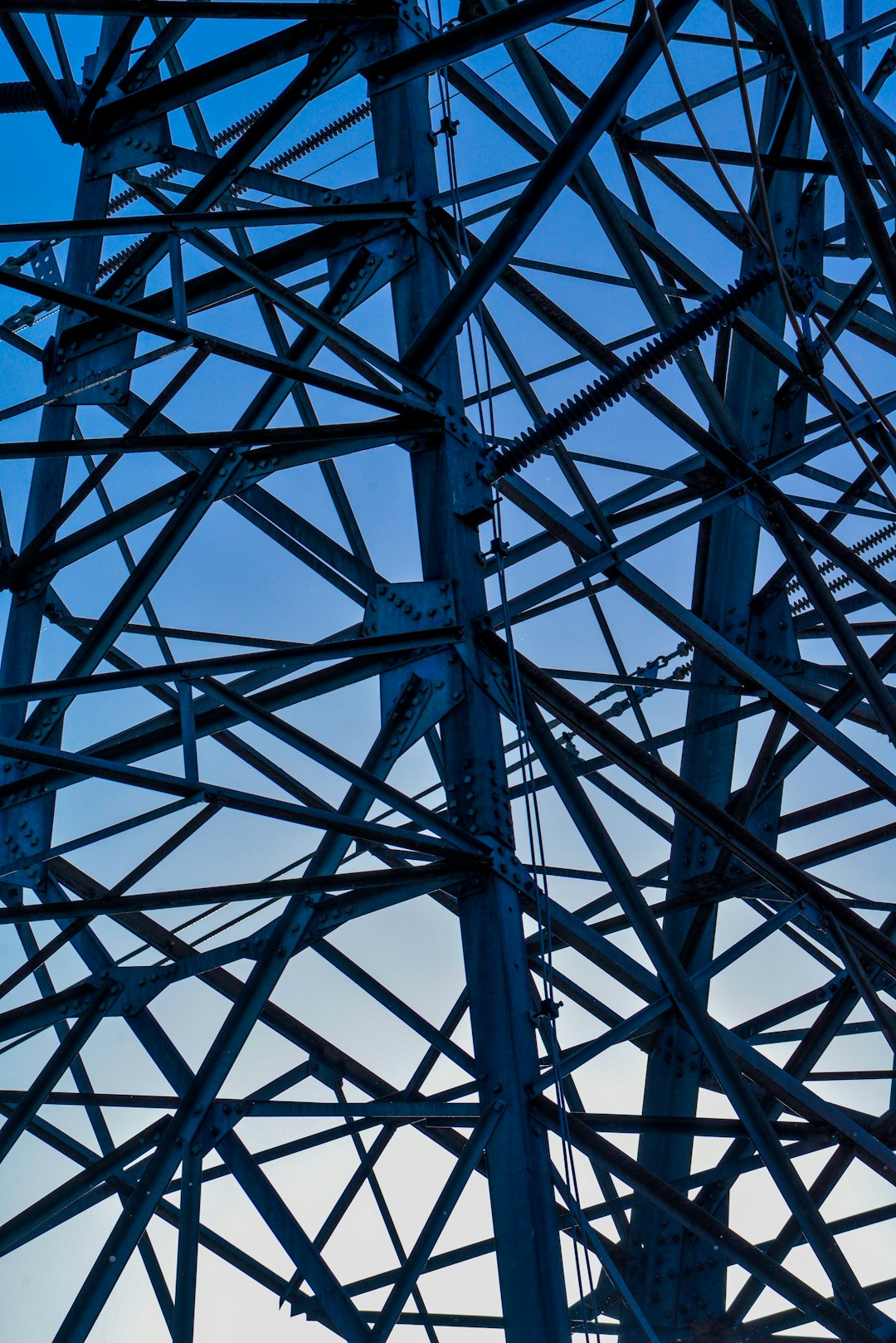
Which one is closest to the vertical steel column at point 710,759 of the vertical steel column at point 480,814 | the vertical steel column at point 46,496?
the vertical steel column at point 480,814

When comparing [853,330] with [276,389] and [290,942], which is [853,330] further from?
[290,942]

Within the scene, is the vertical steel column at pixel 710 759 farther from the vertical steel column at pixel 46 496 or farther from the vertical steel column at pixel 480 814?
the vertical steel column at pixel 46 496

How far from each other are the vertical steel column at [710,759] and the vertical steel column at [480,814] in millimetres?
2443

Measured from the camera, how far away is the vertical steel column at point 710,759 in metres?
10.5

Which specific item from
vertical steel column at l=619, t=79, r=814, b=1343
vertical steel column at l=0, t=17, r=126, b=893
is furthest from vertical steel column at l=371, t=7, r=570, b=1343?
vertical steel column at l=619, t=79, r=814, b=1343

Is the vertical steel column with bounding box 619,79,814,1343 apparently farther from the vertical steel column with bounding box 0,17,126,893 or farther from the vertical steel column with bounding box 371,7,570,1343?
the vertical steel column with bounding box 0,17,126,893

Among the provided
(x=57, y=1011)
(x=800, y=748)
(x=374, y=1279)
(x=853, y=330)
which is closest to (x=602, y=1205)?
(x=374, y=1279)

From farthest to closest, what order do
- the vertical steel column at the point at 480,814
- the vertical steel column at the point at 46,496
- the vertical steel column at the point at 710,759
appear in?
A: 1. the vertical steel column at the point at 710,759
2. the vertical steel column at the point at 46,496
3. the vertical steel column at the point at 480,814

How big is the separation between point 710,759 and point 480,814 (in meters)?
3.59

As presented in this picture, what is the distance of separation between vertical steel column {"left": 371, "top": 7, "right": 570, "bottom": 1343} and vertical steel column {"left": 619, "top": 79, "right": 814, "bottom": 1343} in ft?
8.02

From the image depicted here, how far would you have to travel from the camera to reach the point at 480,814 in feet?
26.5

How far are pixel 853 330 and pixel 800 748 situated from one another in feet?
12.2

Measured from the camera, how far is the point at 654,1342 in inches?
269

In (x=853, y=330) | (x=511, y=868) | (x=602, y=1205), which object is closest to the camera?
(x=511, y=868)
